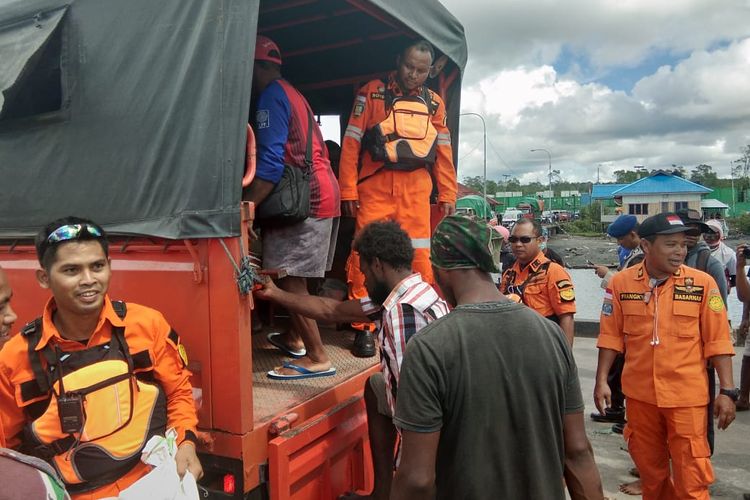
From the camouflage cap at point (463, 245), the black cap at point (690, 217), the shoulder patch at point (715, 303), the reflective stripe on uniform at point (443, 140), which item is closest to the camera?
the camouflage cap at point (463, 245)

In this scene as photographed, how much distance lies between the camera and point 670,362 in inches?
111

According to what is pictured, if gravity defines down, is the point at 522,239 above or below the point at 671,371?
above

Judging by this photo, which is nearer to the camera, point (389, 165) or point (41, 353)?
point (41, 353)

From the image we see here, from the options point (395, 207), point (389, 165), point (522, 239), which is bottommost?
point (522, 239)

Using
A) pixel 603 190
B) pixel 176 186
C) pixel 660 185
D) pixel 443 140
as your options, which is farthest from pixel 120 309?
pixel 603 190

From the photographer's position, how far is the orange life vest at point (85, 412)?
69.2 inches

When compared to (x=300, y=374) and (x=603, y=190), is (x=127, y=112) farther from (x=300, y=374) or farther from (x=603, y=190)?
(x=603, y=190)

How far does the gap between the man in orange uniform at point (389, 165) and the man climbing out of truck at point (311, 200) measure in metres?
0.57

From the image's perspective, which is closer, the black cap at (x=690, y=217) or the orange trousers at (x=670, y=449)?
the orange trousers at (x=670, y=449)

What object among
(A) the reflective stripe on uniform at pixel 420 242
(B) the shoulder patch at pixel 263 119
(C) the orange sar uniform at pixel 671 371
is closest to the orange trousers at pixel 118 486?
(B) the shoulder patch at pixel 263 119

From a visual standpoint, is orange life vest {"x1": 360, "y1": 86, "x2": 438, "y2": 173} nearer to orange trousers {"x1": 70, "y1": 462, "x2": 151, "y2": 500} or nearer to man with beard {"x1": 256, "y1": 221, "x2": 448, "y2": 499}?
man with beard {"x1": 256, "y1": 221, "x2": 448, "y2": 499}

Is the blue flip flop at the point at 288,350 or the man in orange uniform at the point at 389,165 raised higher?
the man in orange uniform at the point at 389,165

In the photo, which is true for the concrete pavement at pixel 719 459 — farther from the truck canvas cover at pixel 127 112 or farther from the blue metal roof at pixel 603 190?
the blue metal roof at pixel 603 190

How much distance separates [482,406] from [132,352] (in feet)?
3.84
